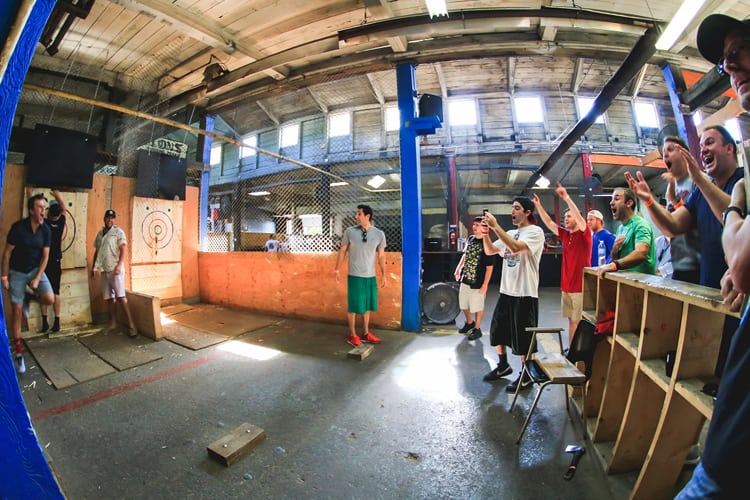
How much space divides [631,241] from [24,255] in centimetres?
767

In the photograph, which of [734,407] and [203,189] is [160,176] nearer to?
[203,189]

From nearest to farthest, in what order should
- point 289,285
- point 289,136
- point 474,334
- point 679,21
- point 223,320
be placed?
point 679,21 < point 474,334 < point 223,320 < point 289,285 < point 289,136

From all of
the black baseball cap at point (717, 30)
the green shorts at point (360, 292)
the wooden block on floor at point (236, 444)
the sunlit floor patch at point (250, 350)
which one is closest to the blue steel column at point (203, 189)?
the sunlit floor patch at point (250, 350)

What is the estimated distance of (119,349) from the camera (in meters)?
4.17

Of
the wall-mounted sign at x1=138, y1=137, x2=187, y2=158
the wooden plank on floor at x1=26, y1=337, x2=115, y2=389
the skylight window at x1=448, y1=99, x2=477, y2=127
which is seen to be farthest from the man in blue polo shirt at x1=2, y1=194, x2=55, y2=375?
the skylight window at x1=448, y1=99, x2=477, y2=127

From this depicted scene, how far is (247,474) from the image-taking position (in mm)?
1949

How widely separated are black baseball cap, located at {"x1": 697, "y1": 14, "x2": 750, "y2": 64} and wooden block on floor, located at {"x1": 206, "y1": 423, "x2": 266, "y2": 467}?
3.48 m

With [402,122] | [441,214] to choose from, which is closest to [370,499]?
[402,122]

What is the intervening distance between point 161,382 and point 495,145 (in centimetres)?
1239

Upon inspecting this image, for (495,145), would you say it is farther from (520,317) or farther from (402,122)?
(520,317)

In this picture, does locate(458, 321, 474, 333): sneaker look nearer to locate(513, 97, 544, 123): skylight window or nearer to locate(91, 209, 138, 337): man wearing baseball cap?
locate(91, 209, 138, 337): man wearing baseball cap

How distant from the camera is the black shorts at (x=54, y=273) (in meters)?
4.71

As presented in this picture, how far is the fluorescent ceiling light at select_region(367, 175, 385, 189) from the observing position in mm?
12236

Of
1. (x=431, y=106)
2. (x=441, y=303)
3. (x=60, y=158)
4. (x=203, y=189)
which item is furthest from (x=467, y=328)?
(x=60, y=158)
